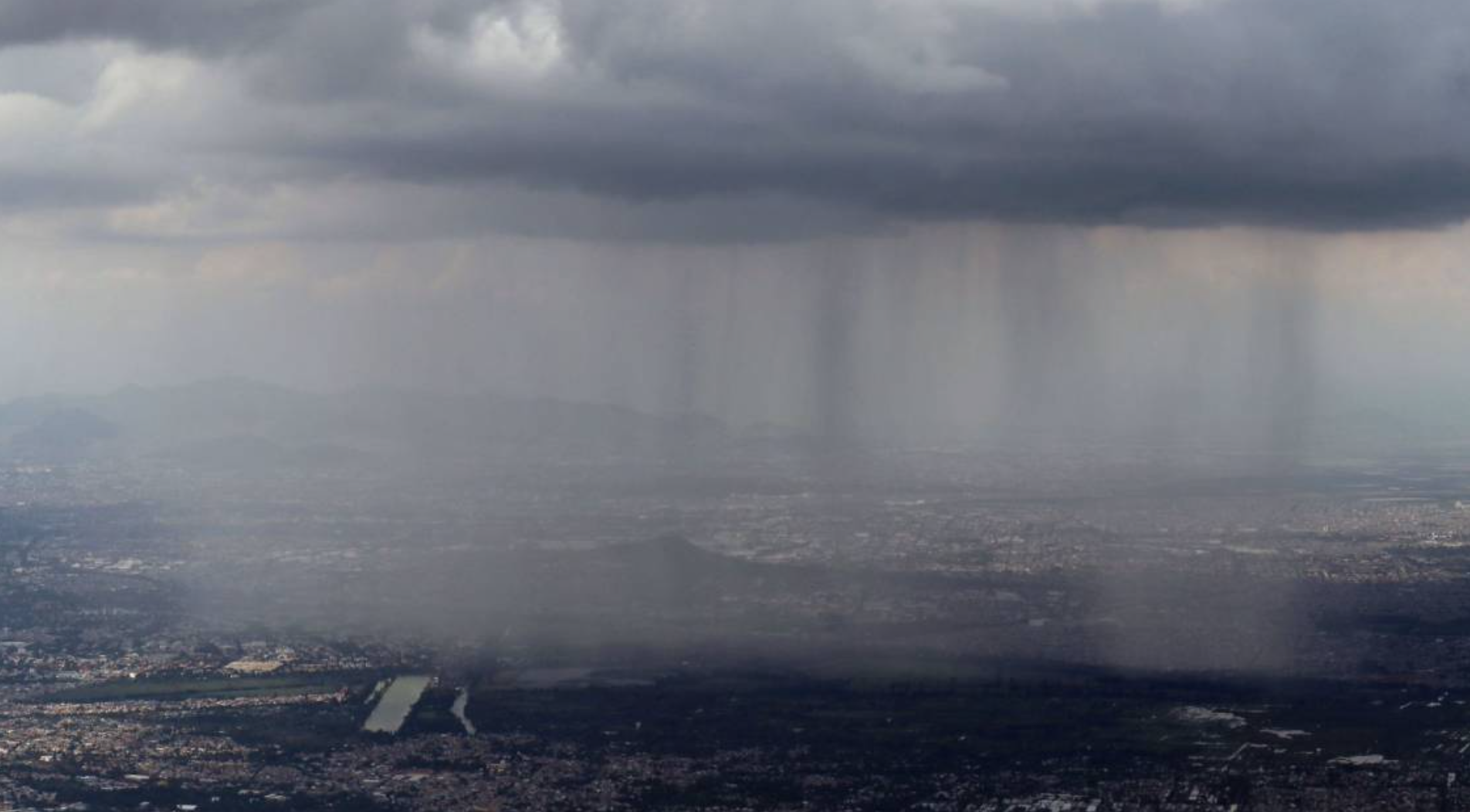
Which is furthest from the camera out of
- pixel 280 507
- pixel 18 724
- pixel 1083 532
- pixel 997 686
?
pixel 280 507

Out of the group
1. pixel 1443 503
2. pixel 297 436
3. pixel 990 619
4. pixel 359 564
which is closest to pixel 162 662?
pixel 359 564

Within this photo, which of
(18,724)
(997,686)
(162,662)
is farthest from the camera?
(162,662)

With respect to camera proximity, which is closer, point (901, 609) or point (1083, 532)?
point (901, 609)

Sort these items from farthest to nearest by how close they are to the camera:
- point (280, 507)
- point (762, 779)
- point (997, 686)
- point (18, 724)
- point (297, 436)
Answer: point (297, 436), point (280, 507), point (997, 686), point (18, 724), point (762, 779)

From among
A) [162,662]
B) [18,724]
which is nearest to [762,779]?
[18,724]

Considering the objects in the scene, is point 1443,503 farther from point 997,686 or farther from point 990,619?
point 997,686

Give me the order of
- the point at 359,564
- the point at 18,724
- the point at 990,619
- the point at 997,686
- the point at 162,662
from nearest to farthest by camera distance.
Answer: the point at 18,724, the point at 997,686, the point at 162,662, the point at 990,619, the point at 359,564

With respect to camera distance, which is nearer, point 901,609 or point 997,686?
point 997,686

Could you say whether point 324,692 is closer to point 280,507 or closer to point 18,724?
point 18,724

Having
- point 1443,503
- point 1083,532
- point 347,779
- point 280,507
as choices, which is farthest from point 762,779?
point 1443,503
